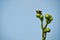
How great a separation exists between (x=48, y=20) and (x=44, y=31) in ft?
0.26

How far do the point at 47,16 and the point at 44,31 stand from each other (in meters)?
0.10

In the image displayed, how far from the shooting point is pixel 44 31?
2.94 ft

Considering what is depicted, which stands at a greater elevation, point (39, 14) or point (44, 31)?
point (39, 14)

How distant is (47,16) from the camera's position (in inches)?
34.6

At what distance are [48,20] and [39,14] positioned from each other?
0.08 m

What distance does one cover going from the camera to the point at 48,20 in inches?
35.7

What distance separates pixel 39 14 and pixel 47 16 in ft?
0.18

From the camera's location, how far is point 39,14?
881 mm

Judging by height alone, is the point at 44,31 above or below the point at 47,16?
below
